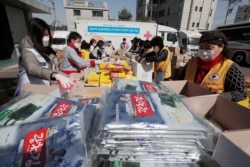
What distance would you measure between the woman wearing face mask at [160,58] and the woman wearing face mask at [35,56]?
177 cm

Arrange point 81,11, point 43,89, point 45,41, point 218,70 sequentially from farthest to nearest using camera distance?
1. point 81,11
2. point 45,41
3. point 218,70
4. point 43,89

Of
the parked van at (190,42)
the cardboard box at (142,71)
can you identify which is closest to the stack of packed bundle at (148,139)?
the cardboard box at (142,71)

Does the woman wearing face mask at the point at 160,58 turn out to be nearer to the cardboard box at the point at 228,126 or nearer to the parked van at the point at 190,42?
the cardboard box at the point at 228,126

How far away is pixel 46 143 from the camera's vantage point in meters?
0.59

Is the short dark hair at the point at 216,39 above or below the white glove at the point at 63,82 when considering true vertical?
above

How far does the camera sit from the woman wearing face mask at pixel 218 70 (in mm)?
1292

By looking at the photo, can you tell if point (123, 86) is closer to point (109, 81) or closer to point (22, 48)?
point (109, 81)

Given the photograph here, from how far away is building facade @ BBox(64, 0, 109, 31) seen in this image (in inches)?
968

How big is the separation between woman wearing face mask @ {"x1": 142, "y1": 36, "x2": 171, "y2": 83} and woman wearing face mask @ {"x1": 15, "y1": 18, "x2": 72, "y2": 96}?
69.9 inches

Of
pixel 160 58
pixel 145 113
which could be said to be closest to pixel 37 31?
pixel 145 113

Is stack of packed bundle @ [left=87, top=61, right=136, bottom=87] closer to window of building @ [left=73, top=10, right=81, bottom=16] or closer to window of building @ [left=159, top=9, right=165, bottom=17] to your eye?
window of building @ [left=73, top=10, right=81, bottom=16]

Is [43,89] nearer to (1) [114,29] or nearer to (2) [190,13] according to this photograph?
(1) [114,29]

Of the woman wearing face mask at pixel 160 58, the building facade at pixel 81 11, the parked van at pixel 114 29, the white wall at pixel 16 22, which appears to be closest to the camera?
the woman wearing face mask at pixel 160 58

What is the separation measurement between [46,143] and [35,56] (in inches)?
46.6
